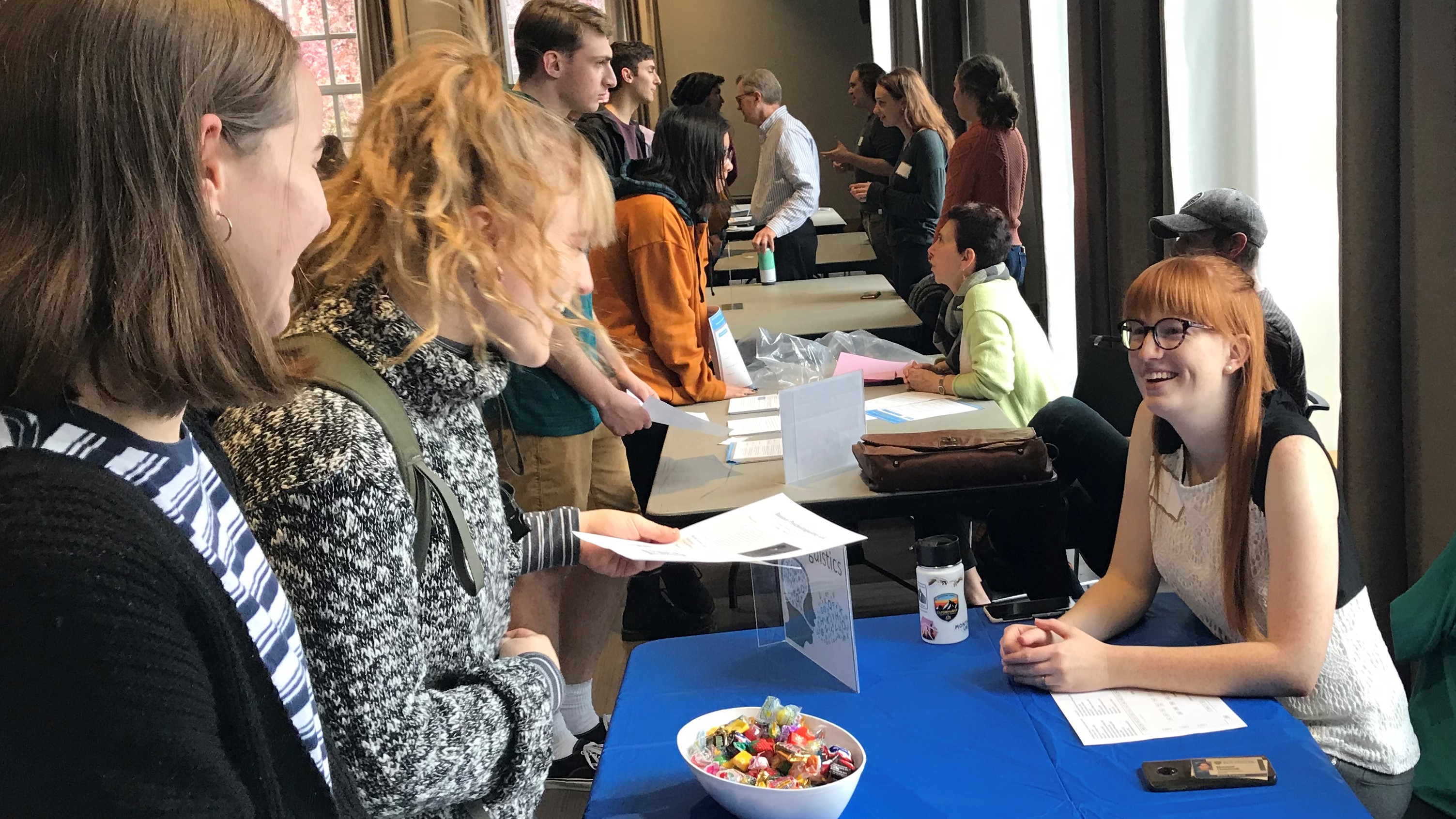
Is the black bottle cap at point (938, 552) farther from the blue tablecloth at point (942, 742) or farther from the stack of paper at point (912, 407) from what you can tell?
the stack of paper at point (912, 407)

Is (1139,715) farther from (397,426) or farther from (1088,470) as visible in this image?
(1088,470)

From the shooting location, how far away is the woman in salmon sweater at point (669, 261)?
111 inches

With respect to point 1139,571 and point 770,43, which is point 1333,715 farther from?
point 770,43

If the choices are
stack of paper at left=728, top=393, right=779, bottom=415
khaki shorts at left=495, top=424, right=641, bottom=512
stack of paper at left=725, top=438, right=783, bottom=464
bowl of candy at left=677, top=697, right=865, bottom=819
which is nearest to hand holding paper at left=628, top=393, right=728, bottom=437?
stack of paper at left=725, top=438, right=783, bottom=464

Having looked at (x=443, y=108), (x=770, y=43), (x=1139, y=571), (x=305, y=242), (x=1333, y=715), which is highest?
(x=770, y=43)

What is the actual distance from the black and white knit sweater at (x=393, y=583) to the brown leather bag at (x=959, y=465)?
110 cm

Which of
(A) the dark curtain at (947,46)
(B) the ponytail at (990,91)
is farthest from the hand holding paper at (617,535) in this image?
(A) the dark curtain at (947,46)

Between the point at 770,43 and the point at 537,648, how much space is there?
37.2ft

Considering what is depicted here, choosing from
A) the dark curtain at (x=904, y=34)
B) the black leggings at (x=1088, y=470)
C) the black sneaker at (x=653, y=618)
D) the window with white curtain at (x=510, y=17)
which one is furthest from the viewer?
the window with white curtain at (x=510, y=17)

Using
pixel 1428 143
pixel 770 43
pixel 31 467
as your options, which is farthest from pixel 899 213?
pixel 770 43

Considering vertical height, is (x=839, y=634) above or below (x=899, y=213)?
below

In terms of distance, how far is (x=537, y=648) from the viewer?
128cm

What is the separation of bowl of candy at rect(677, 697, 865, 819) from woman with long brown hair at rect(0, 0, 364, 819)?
1.74 feet

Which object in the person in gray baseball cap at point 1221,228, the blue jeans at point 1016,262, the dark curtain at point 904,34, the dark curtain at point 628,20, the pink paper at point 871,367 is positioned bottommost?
the pink paper at point 871,367
